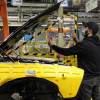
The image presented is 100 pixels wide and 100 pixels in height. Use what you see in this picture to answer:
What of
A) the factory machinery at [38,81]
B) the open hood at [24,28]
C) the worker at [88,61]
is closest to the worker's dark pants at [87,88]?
the worker at [88,61]

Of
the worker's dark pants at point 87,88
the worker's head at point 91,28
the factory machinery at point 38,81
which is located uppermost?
the worker's head at point 91,28

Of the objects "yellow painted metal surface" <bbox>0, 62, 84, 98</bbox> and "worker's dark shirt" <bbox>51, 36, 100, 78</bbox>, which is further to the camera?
"worker's dark shirt" <bbox>51, 36, 100, 78</bbox>

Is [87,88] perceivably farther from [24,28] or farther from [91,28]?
[24,28]

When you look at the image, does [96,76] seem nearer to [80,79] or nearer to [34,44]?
[80,79]

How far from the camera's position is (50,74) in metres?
6.40

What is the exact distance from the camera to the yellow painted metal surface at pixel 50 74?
6.32 metres

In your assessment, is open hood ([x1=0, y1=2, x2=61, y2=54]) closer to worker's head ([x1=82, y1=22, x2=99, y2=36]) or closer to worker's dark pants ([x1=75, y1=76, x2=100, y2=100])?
worker's head ([x1=82, y1=22, x2=99, y2=36])

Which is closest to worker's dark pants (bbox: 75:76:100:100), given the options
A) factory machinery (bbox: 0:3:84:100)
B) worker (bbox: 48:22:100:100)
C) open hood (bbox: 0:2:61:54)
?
worker (bbox: 48:22:100:100)

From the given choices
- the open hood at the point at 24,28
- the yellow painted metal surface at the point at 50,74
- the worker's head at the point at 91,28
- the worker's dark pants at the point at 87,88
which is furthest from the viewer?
the worker's head at the point at 91,28

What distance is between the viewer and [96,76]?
720cm

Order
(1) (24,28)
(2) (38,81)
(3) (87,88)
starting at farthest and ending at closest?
(3) (87,88) < (1) (24,28) < (2) (38,81)

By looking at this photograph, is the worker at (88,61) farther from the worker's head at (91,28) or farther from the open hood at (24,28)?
the open hood at (24,28)

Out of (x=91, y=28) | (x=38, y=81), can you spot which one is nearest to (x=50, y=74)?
(x=38, y=81)

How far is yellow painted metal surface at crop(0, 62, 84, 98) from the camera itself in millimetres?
6324
